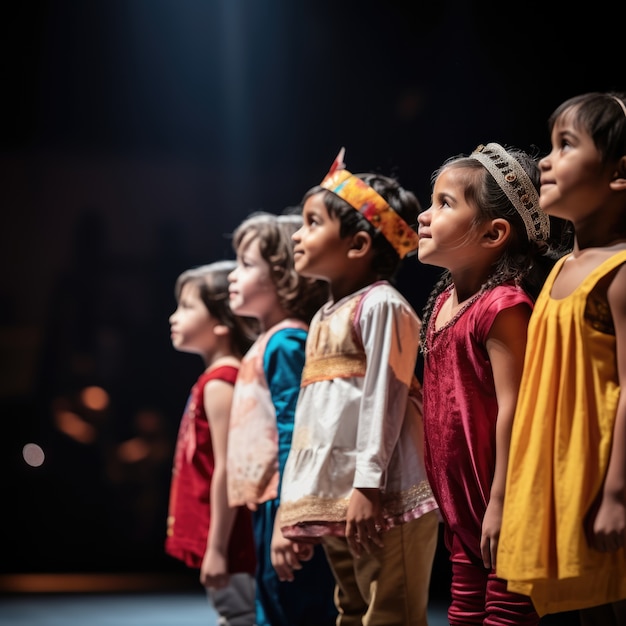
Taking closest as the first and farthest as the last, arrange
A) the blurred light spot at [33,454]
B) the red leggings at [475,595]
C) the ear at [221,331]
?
the red leggings at [475,595] < the ear at [221,331] < the blurred light spot at [33,454]

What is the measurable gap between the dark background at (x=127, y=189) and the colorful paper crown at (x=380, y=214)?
44.3 inches

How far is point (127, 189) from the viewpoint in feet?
14.3

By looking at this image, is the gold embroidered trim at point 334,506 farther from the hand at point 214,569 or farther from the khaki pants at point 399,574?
the hand at point 214,569

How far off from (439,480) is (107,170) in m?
2.99

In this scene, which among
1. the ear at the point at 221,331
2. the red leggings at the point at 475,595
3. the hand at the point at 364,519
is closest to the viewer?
the red leggings at the point at 475,595

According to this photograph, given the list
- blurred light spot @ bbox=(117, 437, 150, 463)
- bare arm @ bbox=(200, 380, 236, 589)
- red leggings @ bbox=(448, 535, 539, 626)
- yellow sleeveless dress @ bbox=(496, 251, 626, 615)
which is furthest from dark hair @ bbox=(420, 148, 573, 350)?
blurred light spot @ bbox=(117, 437, 150, 463)

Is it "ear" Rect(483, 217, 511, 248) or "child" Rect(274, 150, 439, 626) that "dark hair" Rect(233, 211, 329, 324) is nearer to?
"child" Rect(274, 150, 439, 626)

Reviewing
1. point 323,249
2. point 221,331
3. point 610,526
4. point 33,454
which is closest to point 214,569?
point 221,331

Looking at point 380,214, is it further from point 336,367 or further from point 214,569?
point 214,569

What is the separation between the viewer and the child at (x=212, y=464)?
2639 mm

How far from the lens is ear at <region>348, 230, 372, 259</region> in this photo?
2215mm

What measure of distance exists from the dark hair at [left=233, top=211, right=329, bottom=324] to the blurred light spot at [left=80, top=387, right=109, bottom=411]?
2.00 m

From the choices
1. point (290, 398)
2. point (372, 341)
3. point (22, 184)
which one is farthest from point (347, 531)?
point (22, 184)

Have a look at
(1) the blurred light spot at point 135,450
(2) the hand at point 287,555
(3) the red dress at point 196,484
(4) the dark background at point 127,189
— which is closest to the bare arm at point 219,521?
(3) the red dress at point 196,484
